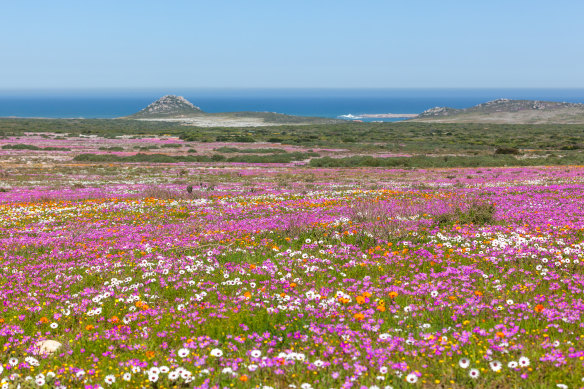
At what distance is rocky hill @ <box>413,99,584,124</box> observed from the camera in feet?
540

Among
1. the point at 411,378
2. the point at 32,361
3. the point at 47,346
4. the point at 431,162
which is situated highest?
the point at 411,378

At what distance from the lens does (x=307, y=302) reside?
7.17 metres

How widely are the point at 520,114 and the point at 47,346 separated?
662ft

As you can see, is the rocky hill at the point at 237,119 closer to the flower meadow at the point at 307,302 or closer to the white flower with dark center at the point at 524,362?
the flower meadow at the point at 307,302

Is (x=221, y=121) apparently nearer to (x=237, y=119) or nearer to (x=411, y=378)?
(x=237, y=119)

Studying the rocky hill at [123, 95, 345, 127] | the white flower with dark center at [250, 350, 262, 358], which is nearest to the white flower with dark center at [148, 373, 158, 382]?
the white flower with dark center at [250, 350, 262, 358]

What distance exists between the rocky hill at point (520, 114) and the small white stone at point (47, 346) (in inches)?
7129

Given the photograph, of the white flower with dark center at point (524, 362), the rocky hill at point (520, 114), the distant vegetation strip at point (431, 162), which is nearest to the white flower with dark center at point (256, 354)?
the white flower with dark center at point (524, 362)

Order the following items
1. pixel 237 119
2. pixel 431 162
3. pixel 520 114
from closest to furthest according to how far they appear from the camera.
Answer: pixel 431 162 → pixel 520 114 → pixel 237 119

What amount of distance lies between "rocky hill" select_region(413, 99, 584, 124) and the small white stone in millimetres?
181077

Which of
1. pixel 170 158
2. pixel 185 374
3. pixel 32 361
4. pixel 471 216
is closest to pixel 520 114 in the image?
pixel 170 158

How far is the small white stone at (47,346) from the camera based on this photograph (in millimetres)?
5953

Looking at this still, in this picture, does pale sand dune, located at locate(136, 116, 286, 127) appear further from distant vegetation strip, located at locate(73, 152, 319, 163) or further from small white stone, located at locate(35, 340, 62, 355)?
small white stone, located at locate(35, 340, 62, 355)

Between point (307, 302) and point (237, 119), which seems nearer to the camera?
point (307, 302)
